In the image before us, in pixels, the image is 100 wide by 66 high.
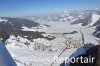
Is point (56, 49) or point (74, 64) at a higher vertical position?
point (74, 64)

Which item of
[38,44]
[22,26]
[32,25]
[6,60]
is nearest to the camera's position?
[6,60]

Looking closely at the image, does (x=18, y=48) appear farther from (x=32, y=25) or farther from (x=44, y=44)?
(x=32, y=25)

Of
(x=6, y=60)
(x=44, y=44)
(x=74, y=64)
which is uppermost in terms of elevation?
(x=6, y=60)

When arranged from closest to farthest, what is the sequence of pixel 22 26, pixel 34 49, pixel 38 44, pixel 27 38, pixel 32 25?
pixel 34 49 < pixel 38 44 < pixel 27 38 < pixel 22 26 < pixel 32 25

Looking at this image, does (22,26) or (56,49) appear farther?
(22,26)

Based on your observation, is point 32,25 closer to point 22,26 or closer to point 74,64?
point 22,26

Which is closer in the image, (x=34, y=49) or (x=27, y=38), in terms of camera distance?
(x=34, y=49)

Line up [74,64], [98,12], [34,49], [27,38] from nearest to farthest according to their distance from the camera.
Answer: [74,64]
[34,49]
[27,38]
[98,12]

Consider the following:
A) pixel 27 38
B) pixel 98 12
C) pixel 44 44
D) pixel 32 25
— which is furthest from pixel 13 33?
pixel 98 12

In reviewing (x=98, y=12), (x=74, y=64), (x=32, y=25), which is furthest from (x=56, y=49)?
(x=98, y=12)

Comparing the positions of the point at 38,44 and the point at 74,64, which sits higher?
the point at 74,64
